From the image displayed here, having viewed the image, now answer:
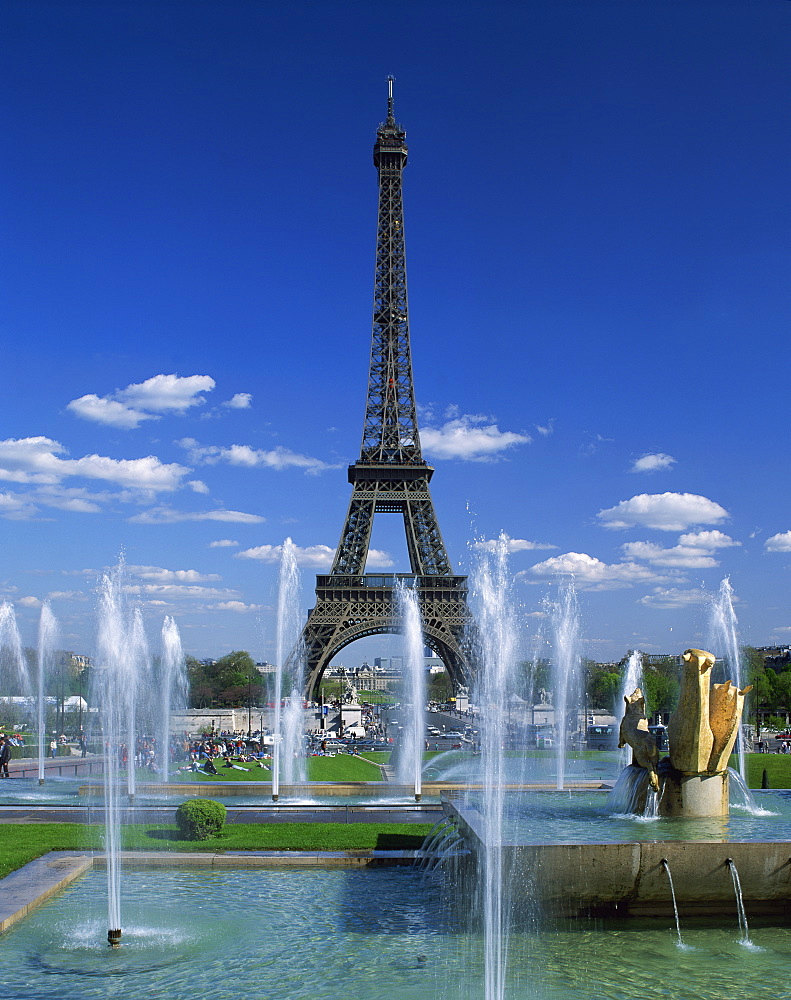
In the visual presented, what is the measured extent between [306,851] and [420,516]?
160 ft

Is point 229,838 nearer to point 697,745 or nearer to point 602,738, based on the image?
point 697,745

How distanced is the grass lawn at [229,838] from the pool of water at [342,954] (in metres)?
2.79

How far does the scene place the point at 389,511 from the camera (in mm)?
66062

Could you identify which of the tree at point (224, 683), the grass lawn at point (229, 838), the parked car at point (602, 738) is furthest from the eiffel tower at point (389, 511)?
the grass lawn at point (229, 838)

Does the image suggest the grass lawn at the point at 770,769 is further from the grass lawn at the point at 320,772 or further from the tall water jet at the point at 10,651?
the tall water jet at the point at 10,651

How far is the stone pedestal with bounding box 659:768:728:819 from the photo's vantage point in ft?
46.8

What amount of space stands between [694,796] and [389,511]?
171ft

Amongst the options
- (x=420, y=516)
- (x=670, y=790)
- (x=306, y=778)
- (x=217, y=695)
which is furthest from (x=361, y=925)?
(x=217, y=695)

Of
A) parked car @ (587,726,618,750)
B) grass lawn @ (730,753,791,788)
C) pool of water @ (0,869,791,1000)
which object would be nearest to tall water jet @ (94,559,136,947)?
pool of water @ (0,869,791,1000)

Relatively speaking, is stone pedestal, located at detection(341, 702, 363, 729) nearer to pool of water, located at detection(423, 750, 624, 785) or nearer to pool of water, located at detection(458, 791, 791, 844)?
pool of water, located at detection(423, 750, 624, 785)

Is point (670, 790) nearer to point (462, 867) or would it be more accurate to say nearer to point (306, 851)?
point (462, 867)

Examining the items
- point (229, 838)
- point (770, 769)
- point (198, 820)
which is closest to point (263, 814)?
point (229, 838)

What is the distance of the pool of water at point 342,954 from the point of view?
9031 millimetres

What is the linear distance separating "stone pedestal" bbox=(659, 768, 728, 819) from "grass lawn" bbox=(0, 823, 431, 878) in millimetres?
4520
